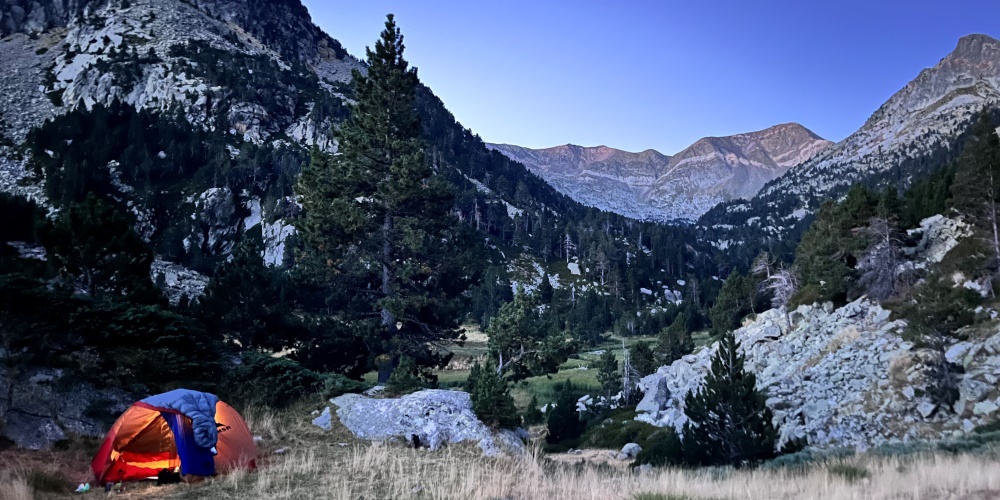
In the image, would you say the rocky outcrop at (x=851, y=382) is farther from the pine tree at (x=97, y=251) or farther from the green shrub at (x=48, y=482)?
the pine tree at (x=97, y=251)

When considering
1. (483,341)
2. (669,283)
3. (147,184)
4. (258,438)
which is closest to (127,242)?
(258,438)

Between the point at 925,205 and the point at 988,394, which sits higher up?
the point at 925,205

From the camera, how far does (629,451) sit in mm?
26938

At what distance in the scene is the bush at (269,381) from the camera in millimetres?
13172

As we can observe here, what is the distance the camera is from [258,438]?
11273 millimetres

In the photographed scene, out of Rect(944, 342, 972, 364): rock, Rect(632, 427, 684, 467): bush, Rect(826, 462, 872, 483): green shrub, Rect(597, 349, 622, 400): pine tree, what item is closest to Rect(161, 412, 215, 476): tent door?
Rect(826, 462, 872, 483): green shrub

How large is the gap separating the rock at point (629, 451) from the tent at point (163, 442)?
21.7 metres

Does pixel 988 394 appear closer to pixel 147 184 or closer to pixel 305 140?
pixel 147 184

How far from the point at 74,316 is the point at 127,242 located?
5.60 meters

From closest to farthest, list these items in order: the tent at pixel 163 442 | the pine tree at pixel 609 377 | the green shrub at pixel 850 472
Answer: the green shrub at pixel 850 472, the tent at pixel 163 442, the pine tree at pixel 609 377

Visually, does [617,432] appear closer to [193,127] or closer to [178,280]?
[178,280]

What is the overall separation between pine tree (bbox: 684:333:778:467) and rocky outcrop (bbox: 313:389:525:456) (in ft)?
26.1

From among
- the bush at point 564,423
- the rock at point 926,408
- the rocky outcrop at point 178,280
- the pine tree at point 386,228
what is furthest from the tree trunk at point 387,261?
the rocky outcrop at point 178,280

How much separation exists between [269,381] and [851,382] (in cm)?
2333
